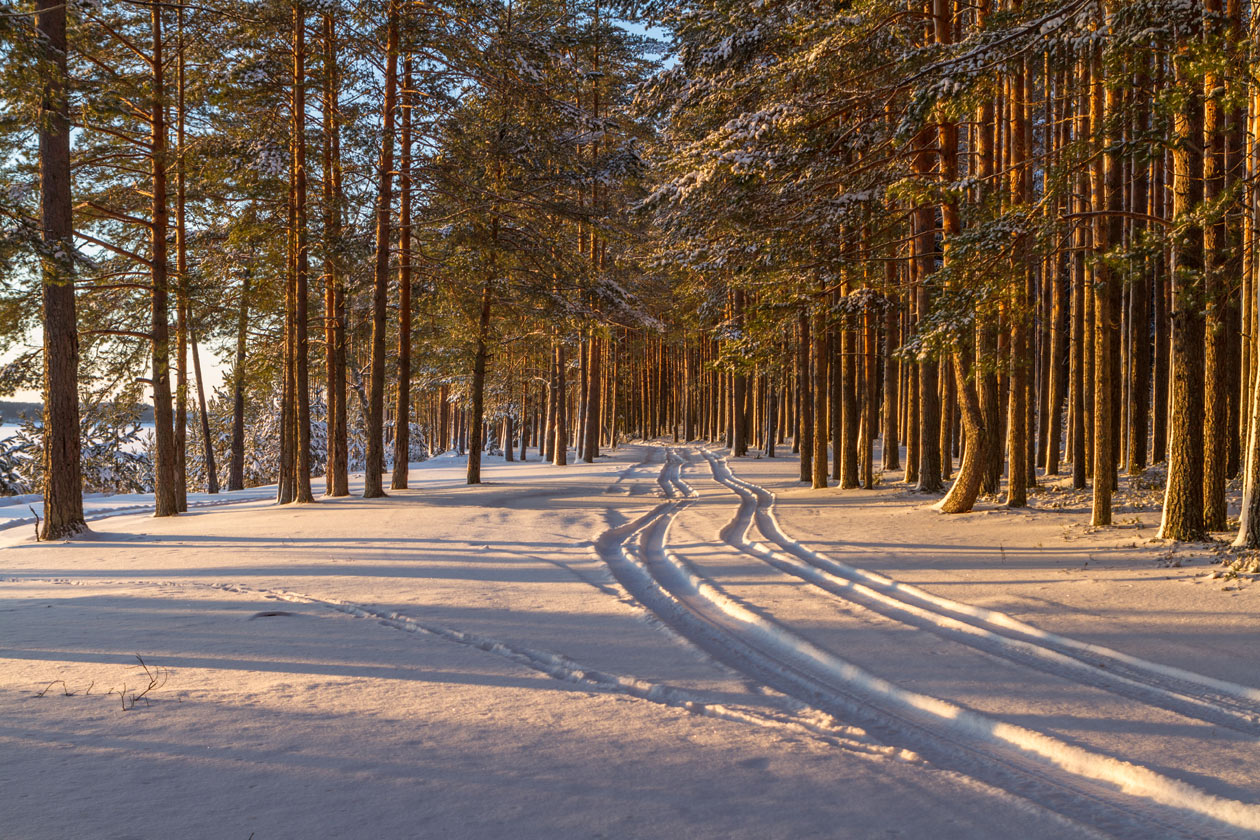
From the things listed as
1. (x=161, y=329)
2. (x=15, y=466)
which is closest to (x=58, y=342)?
(x=161, y=329)

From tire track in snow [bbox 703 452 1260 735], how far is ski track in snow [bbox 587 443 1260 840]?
0.56m

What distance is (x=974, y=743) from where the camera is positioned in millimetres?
4234

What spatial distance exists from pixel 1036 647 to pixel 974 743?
2.03 metres

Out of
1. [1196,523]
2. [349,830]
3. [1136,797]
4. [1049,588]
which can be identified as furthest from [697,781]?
[1196,523]

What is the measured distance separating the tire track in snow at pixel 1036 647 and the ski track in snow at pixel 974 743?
0.56 meters

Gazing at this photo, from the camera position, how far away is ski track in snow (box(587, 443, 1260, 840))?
3.41 metres

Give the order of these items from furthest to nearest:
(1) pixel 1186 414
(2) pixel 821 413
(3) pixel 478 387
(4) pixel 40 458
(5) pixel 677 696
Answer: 1. (4) pixel 40 458
2. (3) pixel 478 387
3. (2) pixel 821 413
4. (1) pixel 1186 414
5. (5) pixel 677 696

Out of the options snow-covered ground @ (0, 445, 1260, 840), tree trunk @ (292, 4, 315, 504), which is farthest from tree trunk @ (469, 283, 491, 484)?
snow-covered ground @ (0, 445, 1260, 840)

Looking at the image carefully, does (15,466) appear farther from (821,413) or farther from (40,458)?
(821,413)

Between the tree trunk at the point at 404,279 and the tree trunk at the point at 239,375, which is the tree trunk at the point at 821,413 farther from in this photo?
the tree trunk at the point at 239,375

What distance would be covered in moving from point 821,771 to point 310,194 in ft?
64.6

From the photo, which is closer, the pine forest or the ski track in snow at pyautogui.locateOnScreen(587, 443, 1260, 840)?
the ski track in snow at pyautogui.locateOnScreen(587, 443, 1260, 840)

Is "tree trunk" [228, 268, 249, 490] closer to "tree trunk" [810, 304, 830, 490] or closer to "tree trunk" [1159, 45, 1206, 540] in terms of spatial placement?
"tree trunk" [810, 304, 830, 490]

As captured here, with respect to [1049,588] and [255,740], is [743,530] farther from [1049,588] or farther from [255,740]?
[255,740]
